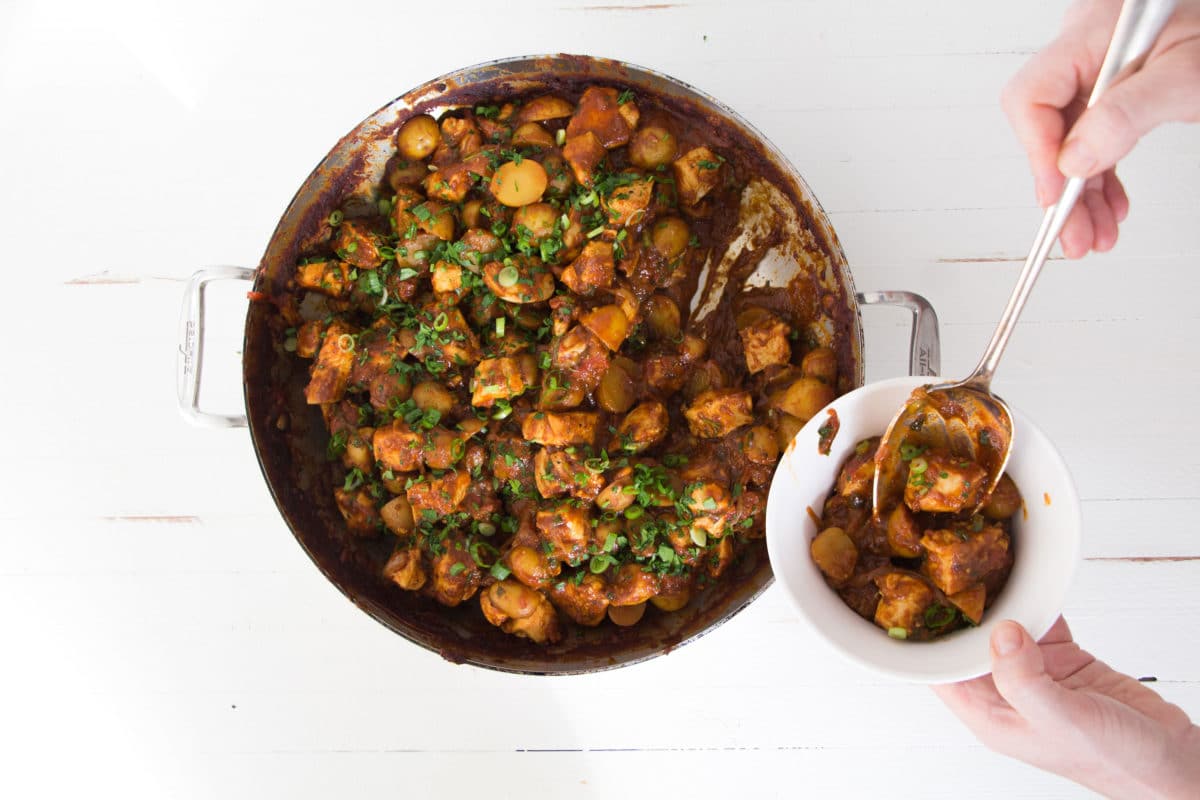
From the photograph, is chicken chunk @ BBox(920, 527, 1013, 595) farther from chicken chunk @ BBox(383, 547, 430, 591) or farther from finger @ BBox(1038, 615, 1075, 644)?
chicken chunk @ BBox(383, 547, 430, 591)

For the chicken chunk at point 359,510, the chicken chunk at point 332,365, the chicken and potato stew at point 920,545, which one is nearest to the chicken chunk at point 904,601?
the chicken and potato stew at point 920,545

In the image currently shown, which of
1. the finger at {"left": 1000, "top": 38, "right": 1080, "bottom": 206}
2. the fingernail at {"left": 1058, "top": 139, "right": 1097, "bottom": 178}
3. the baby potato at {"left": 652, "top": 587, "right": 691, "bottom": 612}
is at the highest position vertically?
the finger at {"left": 1000, "top": 38, "right": 1080, "bottom": 206}

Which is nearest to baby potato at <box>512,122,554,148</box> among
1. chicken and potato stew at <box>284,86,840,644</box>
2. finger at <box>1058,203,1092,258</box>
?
chicken and potato stew at <box>284,86,840,644</box>

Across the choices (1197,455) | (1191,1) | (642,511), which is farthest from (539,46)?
(1197,455)

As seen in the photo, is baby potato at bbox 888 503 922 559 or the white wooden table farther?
the white wooden table

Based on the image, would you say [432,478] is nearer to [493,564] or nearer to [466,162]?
[493,564]

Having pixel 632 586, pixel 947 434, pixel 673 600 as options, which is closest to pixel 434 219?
pixel 632 586

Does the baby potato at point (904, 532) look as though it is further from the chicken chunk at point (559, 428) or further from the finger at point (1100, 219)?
the finger at point (1100, 219)

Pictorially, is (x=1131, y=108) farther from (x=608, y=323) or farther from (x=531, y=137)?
(x=531, y=137)
